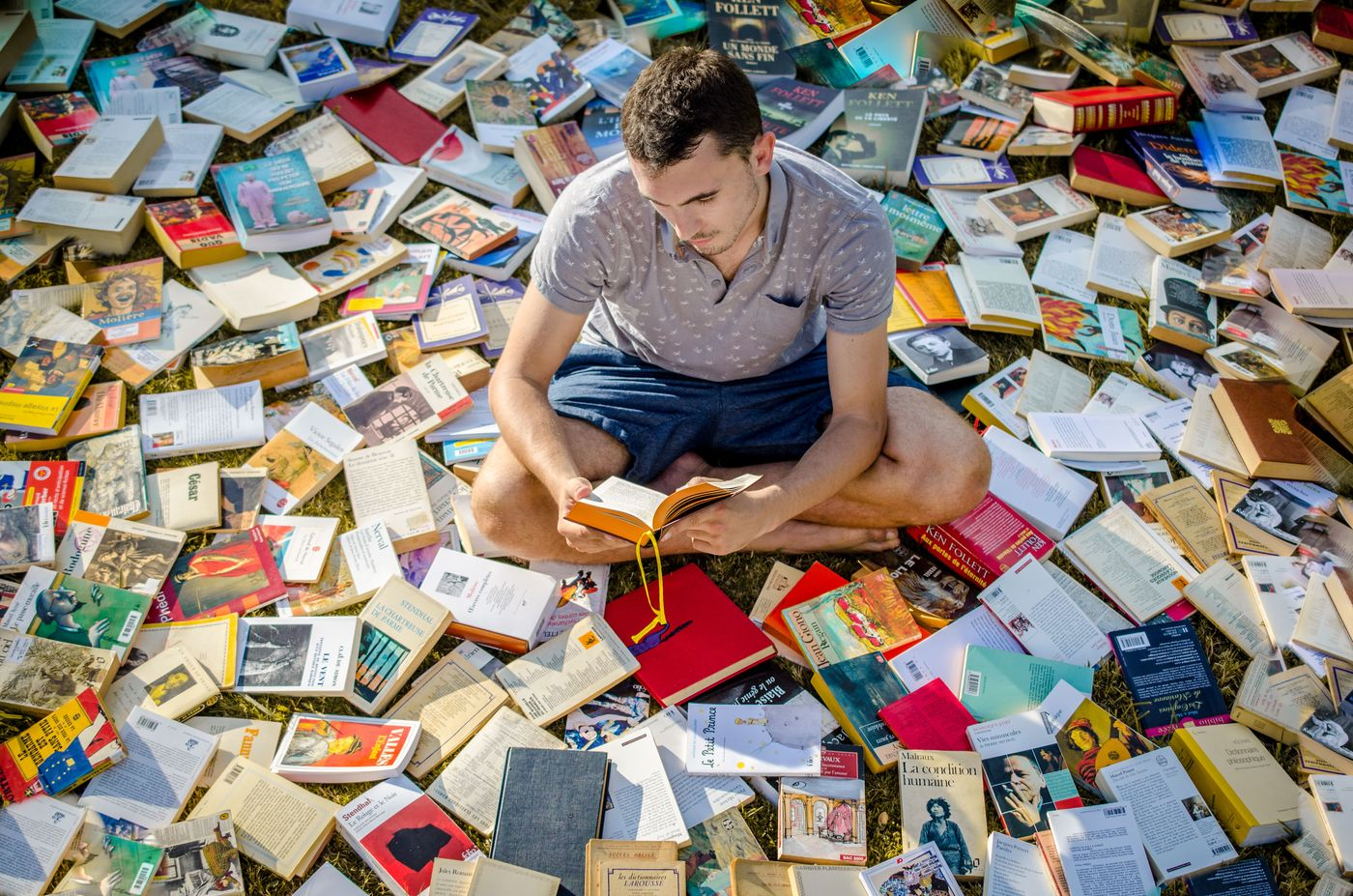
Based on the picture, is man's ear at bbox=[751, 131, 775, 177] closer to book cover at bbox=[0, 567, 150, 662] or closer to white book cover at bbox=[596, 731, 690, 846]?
white book cover at bbox=[596, 731, 690, 846]

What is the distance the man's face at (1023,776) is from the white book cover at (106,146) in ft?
13.6

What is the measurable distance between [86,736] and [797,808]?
6.59 ft

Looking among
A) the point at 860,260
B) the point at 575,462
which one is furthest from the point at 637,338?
the point at 860,260

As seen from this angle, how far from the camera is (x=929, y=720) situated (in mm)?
3148

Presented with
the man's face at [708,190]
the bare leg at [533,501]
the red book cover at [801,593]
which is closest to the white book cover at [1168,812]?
the red book cover at [801,593]

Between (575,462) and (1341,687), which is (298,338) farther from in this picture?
(1341,687)

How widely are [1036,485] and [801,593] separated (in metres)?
0.99

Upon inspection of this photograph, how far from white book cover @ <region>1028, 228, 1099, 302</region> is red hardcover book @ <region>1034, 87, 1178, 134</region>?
1.92 feet

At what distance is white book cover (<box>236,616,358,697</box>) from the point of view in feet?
10.5

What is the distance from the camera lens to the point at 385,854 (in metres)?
2.85

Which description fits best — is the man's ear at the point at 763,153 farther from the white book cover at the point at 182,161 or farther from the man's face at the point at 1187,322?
the white book cover at the point at 182,161

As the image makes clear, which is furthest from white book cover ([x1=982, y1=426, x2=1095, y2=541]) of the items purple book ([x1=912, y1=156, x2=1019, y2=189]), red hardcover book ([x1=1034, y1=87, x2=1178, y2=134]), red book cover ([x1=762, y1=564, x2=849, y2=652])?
red hardcover book ([x1=1034, y1=87, x2=1178, y2=134])

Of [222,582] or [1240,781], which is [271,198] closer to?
[222,582]

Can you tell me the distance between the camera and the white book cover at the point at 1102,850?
9.19 ft
